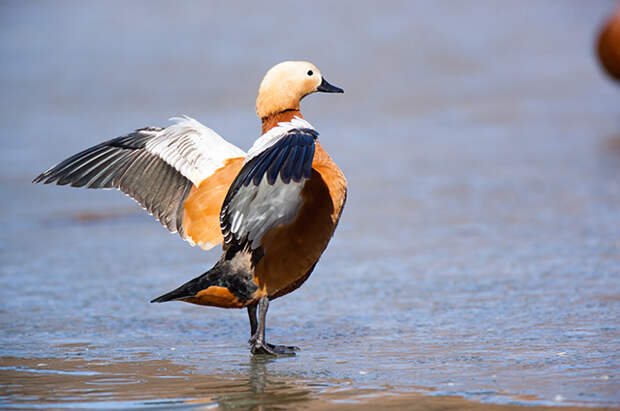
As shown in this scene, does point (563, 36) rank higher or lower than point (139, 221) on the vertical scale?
higher

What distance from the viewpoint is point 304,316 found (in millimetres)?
5387

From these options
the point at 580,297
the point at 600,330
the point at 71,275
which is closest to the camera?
the point at 600,330

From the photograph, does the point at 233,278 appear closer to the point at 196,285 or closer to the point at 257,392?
the point at 196,285

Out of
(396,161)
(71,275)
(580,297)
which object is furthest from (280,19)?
(580,297)

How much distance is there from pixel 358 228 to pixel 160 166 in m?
2.91

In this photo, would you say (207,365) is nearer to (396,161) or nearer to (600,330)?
(600,330)

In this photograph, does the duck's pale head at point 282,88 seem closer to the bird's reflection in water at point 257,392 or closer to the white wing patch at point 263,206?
the white wing patch at point 263,206

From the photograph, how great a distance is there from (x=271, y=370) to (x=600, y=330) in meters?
1.55

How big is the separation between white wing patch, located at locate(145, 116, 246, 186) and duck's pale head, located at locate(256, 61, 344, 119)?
0.26 m

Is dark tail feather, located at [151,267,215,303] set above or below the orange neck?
below

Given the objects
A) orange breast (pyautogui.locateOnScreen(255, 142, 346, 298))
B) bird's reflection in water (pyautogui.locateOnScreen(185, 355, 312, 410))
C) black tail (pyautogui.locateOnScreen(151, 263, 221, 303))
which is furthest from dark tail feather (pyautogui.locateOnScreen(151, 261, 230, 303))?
bird's reflection in water (pyautogui.locateOnScreen(185, 355, 312, 410))

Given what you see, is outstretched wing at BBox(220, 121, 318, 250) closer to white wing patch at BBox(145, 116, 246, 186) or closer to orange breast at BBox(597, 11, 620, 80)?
white wing patch at BBox(145, 116, 246, 186)

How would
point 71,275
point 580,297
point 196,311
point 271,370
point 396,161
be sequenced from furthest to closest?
point 396,161 < point 71,275 < point 196,311 < point 580,297 < point 271,370

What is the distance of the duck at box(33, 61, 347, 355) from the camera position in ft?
13.9
